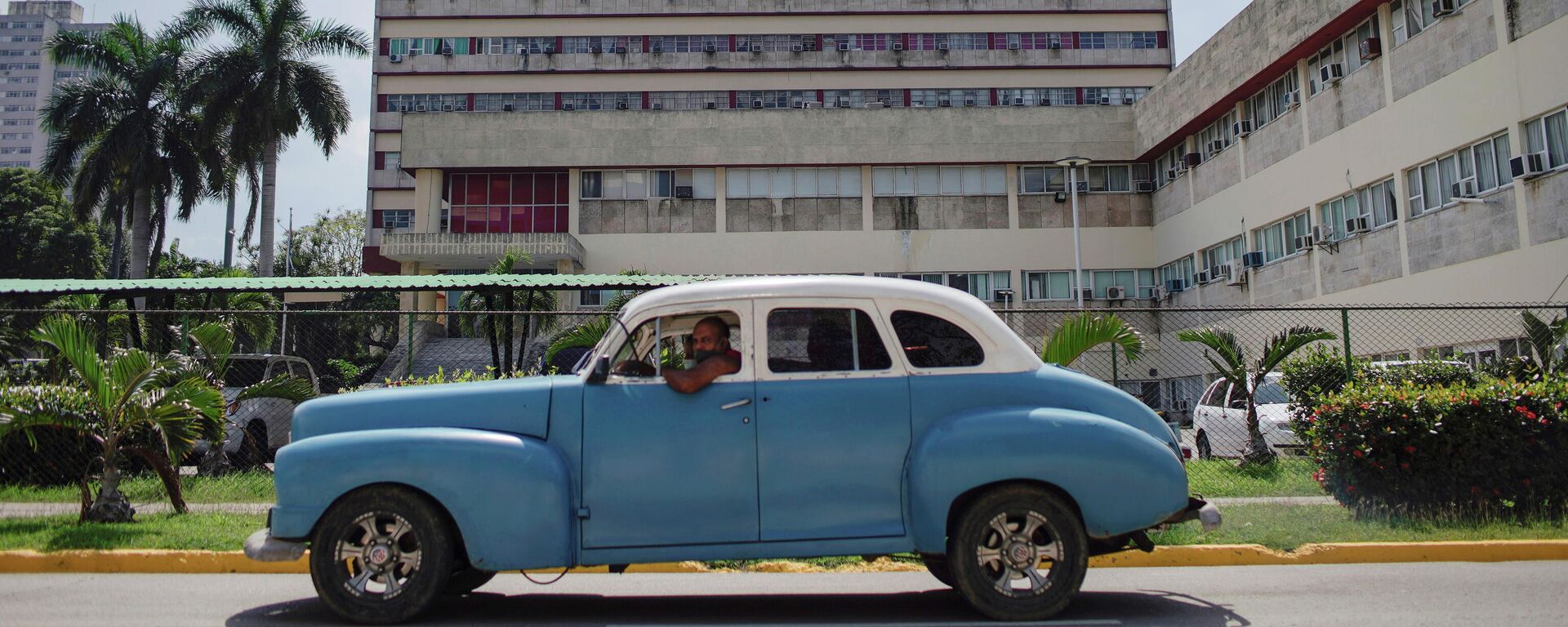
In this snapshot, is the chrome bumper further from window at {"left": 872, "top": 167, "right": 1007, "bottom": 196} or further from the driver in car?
window at {"left": 872, "top": 167, "right": 1007, "bottom": 196}

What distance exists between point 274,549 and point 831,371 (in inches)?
126

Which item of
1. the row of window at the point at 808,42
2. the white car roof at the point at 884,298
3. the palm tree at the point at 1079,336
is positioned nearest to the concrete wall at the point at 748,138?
the row of window at the point at 808,42

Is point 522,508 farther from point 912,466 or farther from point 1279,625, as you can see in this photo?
point 1279,625

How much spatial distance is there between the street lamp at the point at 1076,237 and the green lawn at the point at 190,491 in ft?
78.9

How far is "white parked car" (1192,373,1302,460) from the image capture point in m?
14.5

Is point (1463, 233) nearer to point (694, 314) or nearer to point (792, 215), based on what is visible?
point (792, 215)

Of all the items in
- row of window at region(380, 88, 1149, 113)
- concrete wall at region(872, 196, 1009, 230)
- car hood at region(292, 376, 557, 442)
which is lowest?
car hood at region(292, 376, 557, 442)

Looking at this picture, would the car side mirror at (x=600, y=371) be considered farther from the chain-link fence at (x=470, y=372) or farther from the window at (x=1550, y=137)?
the window at (x=1550, y=137)

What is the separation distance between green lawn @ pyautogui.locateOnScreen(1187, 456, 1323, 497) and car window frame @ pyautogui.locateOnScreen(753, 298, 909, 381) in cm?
597

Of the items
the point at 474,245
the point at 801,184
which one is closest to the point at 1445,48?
the point at 801,184

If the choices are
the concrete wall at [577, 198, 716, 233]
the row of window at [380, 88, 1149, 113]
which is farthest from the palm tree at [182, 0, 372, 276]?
the row of window at [380, 88, 1149, 113]

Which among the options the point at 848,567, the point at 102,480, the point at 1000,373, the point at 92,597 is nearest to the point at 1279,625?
the point at 1000,373

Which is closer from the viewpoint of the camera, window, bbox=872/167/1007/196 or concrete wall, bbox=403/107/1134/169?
concrete wall, bbox=403/107/1134/169

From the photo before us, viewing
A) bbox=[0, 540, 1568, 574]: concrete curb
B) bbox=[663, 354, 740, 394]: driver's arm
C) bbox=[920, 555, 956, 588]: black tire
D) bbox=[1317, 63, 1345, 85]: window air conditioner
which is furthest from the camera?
bbox=[1317, 63, 1345, 85]: window air conditioner
